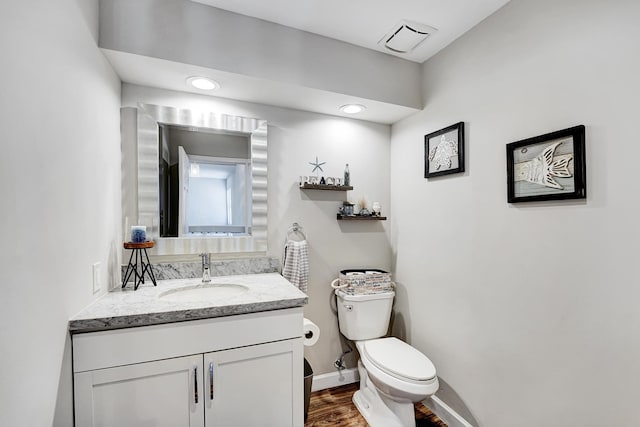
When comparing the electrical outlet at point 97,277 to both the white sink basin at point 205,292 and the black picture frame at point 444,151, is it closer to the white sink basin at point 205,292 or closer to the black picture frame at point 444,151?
the white sink basin at point 205,292

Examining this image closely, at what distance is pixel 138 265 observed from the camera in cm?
172

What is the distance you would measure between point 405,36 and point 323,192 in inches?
44.2

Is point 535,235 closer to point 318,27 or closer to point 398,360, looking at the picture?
point 398,360

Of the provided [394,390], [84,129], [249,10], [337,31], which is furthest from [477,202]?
[84,129]

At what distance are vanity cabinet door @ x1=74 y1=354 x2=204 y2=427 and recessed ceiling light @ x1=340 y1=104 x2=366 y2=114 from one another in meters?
1.73

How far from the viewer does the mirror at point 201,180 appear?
176 cm

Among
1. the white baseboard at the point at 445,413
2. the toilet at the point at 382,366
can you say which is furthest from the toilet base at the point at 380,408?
the white baseboard at the point at 445,413

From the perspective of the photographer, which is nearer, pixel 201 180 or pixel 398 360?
pixel 398 360

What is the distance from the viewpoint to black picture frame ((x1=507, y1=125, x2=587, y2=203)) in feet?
3.94

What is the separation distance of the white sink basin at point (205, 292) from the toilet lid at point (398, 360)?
0.87 metres

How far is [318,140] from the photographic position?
85.8 inches
